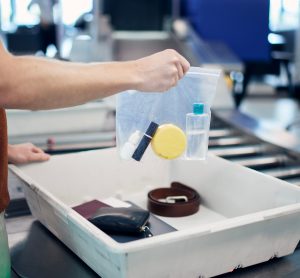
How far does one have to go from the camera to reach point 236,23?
4.20 metres

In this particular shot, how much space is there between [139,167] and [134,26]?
135 inches

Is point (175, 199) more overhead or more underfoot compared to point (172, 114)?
more underfoot

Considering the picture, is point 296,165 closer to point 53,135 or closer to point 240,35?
point 53,135

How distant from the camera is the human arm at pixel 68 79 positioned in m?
0.64

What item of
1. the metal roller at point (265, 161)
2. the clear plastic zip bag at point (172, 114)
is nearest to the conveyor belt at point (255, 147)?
the metal roller at point (265, 161)

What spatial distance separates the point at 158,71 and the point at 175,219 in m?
0.41

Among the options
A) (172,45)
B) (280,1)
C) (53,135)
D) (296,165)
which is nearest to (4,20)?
(172,45)

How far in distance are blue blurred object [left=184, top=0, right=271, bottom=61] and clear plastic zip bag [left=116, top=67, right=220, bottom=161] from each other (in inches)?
130

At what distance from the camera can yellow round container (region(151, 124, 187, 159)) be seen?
0.84 m

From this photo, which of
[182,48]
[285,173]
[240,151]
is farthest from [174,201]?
[182,48]

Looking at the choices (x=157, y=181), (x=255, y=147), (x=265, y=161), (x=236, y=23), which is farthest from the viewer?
(x=236, y=23)

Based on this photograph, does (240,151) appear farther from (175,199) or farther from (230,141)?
(175,199)

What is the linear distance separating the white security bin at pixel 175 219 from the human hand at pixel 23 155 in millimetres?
24

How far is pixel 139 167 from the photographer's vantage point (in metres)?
1.24
